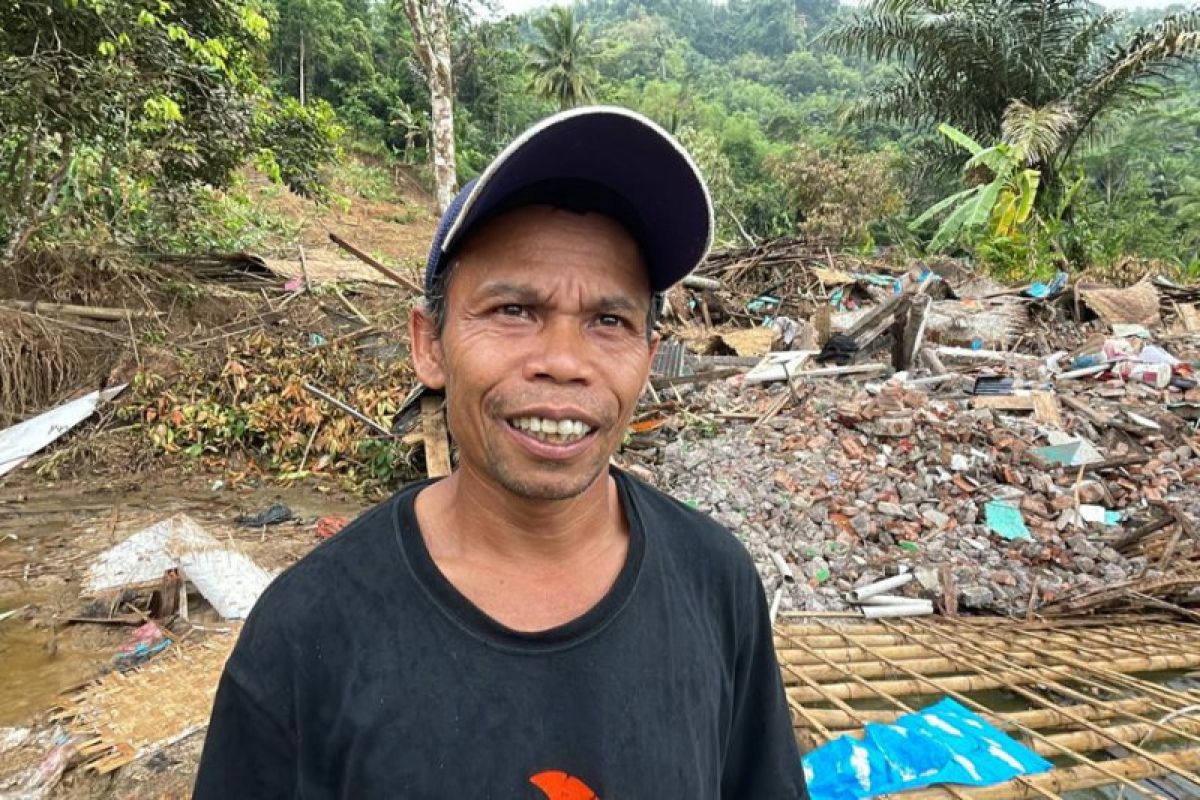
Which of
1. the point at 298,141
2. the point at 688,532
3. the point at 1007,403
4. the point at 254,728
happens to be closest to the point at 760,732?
the point at 688,532

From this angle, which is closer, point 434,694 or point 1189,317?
point 434,694

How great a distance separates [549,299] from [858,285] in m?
12.3

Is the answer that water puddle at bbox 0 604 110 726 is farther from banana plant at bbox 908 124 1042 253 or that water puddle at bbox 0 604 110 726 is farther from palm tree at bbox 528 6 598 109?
palm tree at bbox 528 6 598 109

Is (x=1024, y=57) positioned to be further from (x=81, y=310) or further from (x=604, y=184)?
(x=604, y=184)

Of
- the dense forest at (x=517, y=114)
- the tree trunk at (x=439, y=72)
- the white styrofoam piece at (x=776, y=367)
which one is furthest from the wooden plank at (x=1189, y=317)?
the tree trunk at (x=439, y=72)

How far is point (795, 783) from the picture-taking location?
3.86 feet

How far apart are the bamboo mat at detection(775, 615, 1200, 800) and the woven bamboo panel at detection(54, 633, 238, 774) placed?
2.76 metres

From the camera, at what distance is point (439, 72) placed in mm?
8570

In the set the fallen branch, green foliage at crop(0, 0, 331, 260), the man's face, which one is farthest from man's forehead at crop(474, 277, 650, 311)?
the fallen branch

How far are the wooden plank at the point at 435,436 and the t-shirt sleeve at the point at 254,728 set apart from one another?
205 inches

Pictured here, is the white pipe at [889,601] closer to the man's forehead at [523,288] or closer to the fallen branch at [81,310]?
the man's forehead at [523,288]

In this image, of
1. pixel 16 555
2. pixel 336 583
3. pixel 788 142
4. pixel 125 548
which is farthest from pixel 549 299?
pixel 788 142

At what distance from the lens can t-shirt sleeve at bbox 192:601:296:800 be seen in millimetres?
863

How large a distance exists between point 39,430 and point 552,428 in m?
7.88
